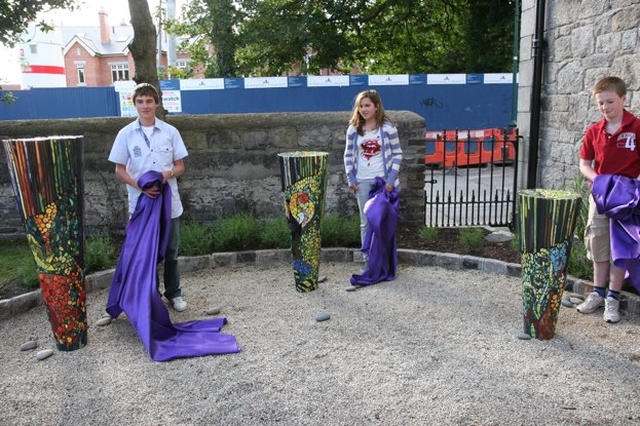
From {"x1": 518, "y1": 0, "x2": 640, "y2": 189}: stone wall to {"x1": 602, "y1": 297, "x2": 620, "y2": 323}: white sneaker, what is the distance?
1.72 m

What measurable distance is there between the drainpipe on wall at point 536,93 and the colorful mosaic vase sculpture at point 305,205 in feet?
9.13

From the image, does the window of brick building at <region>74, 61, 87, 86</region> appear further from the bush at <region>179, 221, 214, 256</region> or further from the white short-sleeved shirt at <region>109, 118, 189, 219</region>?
the white short-sleeved shirt at <region>109, 118, 189, 219</region>

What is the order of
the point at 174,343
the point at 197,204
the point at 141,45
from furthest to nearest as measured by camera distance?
the point at 197,204
the point at 141,45
the point at 174,343

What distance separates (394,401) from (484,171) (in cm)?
1233

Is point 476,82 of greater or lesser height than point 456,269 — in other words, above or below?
above

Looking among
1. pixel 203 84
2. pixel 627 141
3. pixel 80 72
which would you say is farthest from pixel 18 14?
pixel 80 72

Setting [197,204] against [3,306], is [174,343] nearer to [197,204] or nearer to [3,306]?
[3,306]

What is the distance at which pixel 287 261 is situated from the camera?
5781 mm

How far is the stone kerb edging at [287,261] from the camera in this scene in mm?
4578

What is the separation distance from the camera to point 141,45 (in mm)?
6074

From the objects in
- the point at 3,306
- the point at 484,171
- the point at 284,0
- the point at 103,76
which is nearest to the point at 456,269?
the point at 3,306

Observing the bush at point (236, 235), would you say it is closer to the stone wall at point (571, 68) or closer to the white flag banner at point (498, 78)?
the stone wall at point (571, 68)

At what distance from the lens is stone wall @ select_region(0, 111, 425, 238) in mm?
6324

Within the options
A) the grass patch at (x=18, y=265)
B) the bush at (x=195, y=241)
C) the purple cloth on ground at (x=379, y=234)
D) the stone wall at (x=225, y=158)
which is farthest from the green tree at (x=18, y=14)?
the purple cloth on ground at (x=379, y=234)
